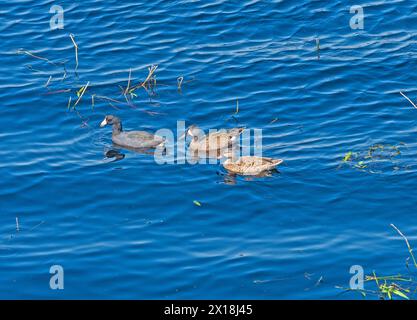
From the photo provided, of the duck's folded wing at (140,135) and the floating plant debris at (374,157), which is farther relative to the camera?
the duck's folded wing at (140,135)

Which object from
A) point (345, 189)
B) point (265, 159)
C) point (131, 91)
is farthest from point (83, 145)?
point (345, 189)

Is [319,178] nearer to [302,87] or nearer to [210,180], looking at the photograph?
A: [210,180]

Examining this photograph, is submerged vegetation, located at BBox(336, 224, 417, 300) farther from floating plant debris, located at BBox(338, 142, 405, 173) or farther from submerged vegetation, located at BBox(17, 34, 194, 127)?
submerged vegetation, located at BBox(17, 34, 194, 127)

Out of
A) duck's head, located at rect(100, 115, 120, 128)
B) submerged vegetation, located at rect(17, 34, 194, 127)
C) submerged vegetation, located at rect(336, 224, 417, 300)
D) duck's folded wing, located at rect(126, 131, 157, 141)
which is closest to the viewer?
submerged vegetation, located at rect(336, 224, 417, 300)

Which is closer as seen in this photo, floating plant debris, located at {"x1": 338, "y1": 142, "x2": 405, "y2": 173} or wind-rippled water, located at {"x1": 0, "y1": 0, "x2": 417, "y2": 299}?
wind-rippled water, located at {"x1": 0, "y1": 0, "x2": 417, "y2": 299}

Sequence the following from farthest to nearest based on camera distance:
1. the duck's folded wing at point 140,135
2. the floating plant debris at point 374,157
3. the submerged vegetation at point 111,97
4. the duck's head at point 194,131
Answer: the submerged vegetation at point 111,97 < the duck's head at point 194,131 < the duck's folded wing at point 140,135 < the floating plant debris at point 374,157

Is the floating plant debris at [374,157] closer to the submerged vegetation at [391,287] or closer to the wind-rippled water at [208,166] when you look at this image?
the wind-rippled water at [208,166]

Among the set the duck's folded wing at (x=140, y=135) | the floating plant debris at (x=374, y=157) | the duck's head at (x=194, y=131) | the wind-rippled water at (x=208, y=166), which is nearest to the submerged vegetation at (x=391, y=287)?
the wind-rippled water at (x=208, y=166)

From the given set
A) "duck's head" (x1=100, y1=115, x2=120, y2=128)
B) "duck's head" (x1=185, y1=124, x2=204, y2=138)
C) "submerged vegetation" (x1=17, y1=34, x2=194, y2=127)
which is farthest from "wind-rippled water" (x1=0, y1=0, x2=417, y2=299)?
"duck's head" (x1=185, y1=124, x2=204, y2=138)

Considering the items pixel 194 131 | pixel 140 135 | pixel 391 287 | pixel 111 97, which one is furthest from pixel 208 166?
pixel 391 287
